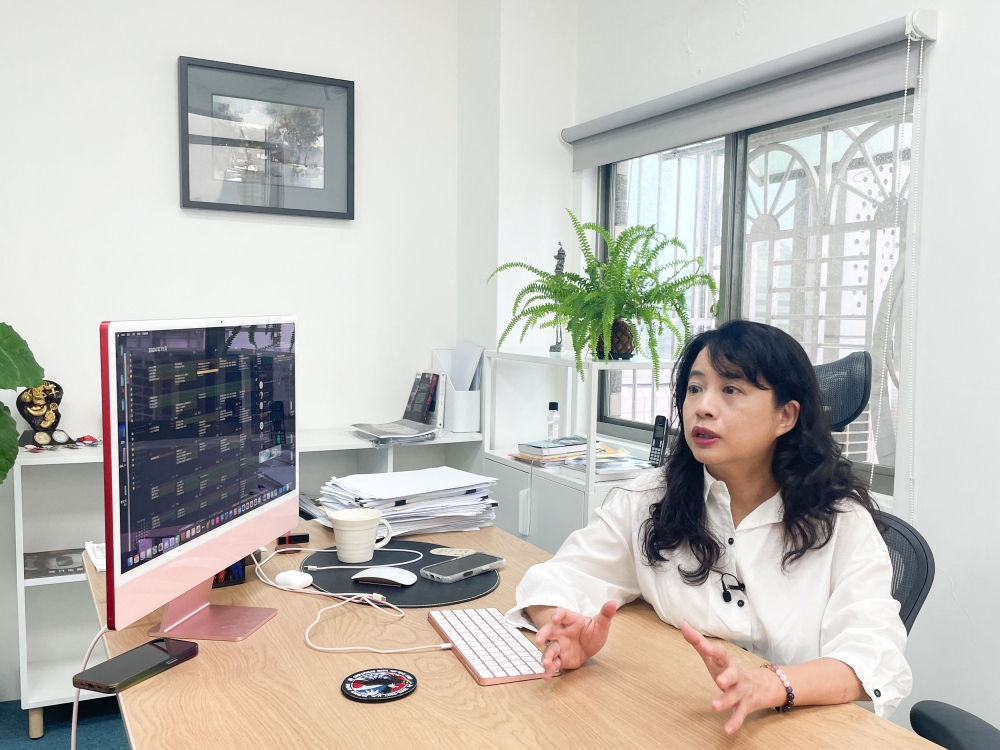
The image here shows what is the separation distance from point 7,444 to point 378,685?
1601mm

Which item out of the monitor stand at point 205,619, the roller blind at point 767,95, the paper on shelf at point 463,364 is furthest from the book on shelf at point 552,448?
the monitor stand at point 205,619

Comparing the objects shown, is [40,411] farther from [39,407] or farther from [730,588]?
[730,588]

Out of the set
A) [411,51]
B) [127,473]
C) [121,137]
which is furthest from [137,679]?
[411,51]

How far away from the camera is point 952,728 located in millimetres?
1195

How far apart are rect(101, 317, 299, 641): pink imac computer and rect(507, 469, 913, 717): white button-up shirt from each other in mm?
478

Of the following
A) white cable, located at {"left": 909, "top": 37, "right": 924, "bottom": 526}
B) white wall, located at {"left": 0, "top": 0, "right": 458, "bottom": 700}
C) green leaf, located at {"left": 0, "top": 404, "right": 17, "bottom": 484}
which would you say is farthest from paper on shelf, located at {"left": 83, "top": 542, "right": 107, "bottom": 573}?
white cable, located at {"left": 909, "top": 37, "right": 924, "bottom": 526}

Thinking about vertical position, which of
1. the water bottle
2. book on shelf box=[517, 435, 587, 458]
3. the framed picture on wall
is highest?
the framed picture on wall

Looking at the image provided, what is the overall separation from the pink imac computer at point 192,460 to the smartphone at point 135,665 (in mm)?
62

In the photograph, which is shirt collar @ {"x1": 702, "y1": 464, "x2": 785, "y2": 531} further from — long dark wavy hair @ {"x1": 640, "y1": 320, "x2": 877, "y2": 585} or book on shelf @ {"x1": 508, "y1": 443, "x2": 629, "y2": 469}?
book on shelf @ {"x1": 508, "y1": 443, "x2": 629, "y2": 469}

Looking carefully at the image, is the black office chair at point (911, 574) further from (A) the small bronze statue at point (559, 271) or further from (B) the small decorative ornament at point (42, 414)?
(B) the small decorative ornament at point (42, 414)

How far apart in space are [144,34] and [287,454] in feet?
6.35

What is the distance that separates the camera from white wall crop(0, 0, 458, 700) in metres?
2.61

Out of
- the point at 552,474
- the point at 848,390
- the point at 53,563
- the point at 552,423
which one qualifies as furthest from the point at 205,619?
the point at 552,423

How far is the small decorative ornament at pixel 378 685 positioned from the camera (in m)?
1.05
